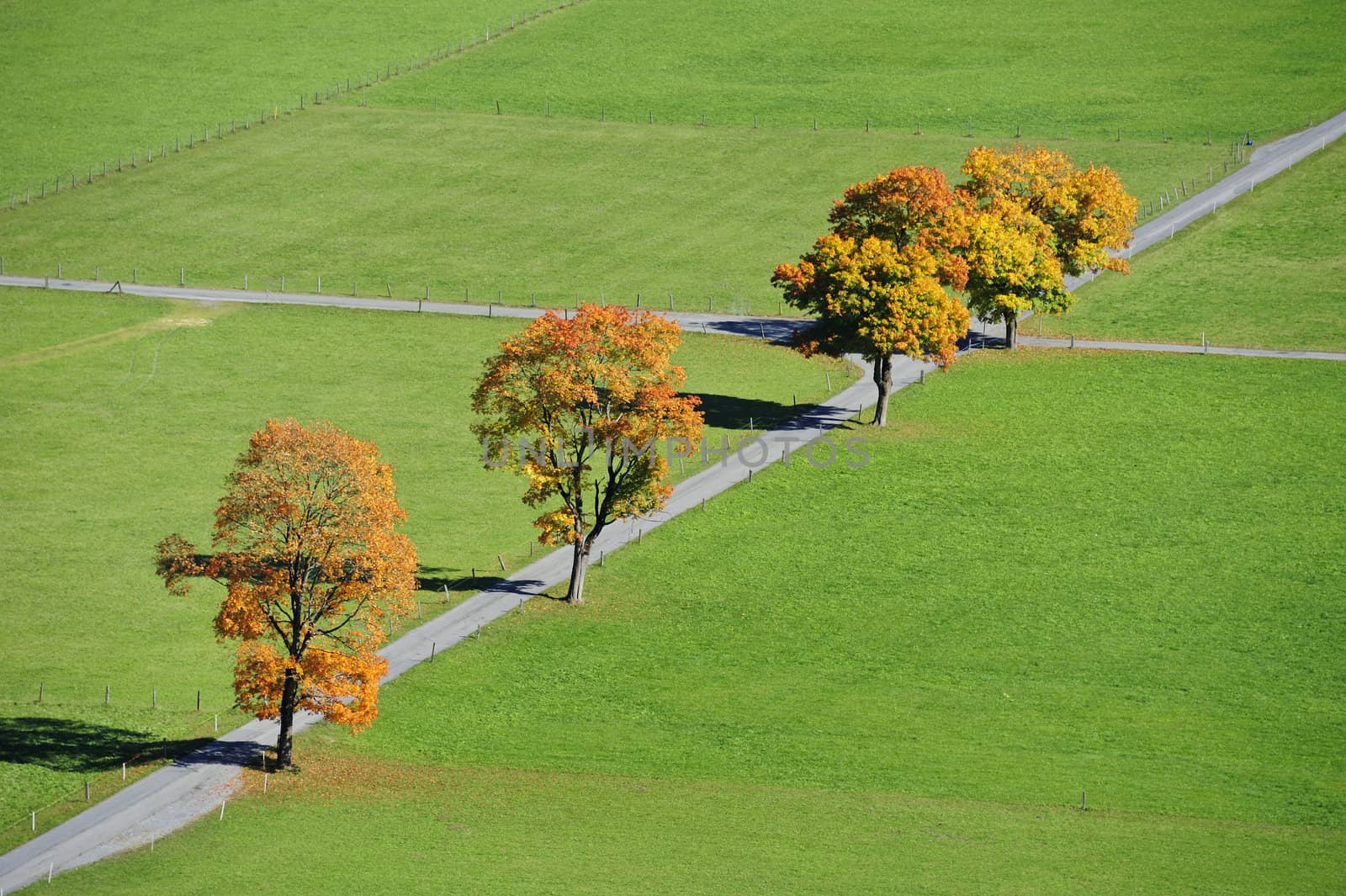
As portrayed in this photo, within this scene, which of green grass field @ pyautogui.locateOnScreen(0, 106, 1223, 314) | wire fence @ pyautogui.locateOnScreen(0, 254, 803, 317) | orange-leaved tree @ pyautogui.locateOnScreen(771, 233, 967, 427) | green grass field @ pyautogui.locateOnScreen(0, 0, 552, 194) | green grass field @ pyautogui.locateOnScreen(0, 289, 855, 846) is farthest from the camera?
green grass field @ pyautogui.locateOnScreen(0, 0, 552, 194)

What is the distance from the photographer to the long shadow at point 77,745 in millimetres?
72188

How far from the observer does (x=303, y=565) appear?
234ft

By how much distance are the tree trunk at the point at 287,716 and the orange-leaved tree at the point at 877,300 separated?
46409mm

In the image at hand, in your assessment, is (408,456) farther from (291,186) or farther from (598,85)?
(598,85)

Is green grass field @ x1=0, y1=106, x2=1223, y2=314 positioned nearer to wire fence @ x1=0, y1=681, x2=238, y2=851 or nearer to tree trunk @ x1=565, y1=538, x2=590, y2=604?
tree trunk @ x1=565, y1=538, x2=590, y2=604

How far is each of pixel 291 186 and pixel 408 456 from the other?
193 ft

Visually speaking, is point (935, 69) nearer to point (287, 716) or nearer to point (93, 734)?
point (287, 716)

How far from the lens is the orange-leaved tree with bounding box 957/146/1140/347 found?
122562 mm

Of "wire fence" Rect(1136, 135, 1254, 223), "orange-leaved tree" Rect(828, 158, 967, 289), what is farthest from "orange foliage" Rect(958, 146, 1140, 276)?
"wire fence" Rect(1136, 135, 1254, 223)

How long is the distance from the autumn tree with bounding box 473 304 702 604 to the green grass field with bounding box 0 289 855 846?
20.6ft

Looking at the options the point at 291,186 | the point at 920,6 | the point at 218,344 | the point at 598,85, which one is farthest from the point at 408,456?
the point at 920,6

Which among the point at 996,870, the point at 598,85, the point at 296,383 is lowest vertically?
the point at 996,870

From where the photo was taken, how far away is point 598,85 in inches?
7116

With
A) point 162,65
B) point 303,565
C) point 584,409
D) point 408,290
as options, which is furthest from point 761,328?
point 162,65
